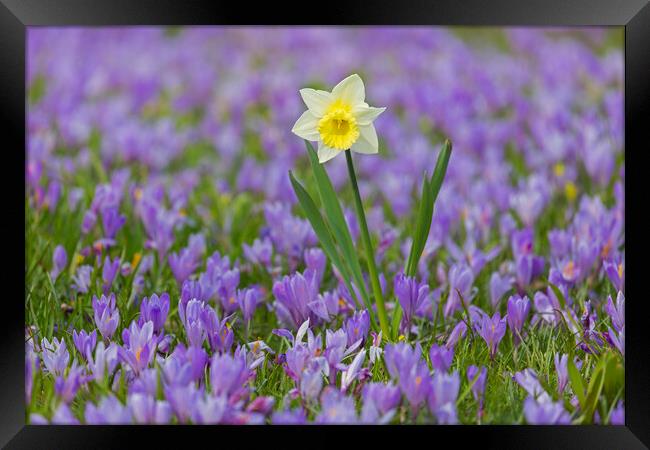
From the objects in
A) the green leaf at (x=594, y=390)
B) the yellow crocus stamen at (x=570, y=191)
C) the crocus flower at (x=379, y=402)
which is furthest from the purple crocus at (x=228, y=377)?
the yellow crocus stamen at (x=570, y=191)

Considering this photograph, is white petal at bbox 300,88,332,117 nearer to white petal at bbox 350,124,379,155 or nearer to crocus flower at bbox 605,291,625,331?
white petal at bbox 350,124,379,155

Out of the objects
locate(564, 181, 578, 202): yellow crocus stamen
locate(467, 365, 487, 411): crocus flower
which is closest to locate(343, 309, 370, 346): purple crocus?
locate(467, 365, 487, 411): crocus flower

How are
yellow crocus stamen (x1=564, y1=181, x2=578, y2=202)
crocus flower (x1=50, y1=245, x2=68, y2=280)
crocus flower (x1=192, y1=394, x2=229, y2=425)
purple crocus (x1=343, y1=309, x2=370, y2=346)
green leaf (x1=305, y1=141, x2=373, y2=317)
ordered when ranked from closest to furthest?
1. crocus flower (x1=192, y1=394, x2=229, y2=425)
2. purple crocus (x1=343, y1=309, x2=370, y2=346)
3. green leaf (x1=305, y1=141, x2=373, y2=317)
4. crocus flower (x1=50, y1=245, x2=68, y2=280)
5. yellow crocus stamen (x1=564, y1=181, x2=578, y2=202)

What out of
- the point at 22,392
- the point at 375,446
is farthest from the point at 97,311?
the point at 375,446

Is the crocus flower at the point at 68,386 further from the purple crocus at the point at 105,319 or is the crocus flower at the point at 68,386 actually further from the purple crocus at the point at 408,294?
the purple crocus at the point at 408,294

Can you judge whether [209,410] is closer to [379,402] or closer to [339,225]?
[379,402]

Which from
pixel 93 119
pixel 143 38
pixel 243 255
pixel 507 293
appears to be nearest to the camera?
pixel 507 293

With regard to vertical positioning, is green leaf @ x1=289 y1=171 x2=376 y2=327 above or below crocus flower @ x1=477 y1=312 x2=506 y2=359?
above

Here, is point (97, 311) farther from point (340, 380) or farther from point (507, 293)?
point (507, 293)
